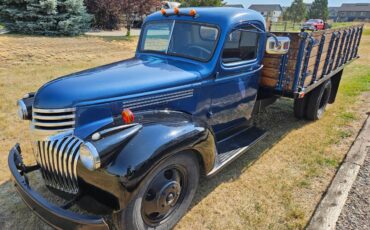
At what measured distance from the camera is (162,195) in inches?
101

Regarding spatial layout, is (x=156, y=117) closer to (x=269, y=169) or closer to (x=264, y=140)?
(x=269, y=169)

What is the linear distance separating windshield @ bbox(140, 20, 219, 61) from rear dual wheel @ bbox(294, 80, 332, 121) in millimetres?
2790

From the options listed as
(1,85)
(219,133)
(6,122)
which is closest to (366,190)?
(219,133)

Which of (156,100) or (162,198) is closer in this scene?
(162,198)

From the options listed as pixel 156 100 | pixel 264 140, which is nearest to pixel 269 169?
pixel 264 140

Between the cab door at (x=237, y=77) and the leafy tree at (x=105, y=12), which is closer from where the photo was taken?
the cab door at (x=237, y=77)

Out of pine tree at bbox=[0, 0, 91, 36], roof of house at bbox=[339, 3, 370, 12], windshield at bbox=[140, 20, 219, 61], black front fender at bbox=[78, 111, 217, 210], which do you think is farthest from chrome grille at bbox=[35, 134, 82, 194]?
roof of house at bbox=[339, 3, 370, 12]

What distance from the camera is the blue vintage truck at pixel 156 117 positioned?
2219 mm

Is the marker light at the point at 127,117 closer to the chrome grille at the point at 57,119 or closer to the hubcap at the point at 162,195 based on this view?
the chrome grille at the point at 57,119

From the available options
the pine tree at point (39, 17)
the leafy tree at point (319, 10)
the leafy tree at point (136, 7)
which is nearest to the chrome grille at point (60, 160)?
the pine tree at point (39, 17)

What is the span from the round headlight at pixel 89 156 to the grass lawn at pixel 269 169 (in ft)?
3.91

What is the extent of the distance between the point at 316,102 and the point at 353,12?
361 ft

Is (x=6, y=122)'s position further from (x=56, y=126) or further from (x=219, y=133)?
(x=219, y=133)

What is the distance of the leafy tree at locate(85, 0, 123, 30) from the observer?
1799 cm
